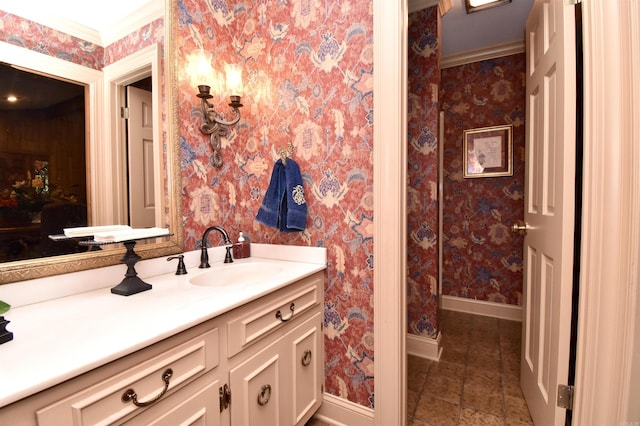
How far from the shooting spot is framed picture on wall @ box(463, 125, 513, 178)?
2.86 metres

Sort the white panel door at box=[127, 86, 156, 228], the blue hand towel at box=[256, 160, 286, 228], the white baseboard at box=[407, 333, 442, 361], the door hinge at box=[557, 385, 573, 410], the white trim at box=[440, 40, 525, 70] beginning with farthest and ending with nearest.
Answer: the white trim at box=[440, 40, 525, 70] → the white baseboard at box=[407, 333, 442, 361] → the blue hand towel at box=[256, 160, 286, 228] → the white panel door at box=[127, 86, 156, 228] → the door hinge at box=[557, 385, 573, 410]

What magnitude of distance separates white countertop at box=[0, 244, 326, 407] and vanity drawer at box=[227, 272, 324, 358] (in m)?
0.06

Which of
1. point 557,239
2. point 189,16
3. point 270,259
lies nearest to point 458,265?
point 557,239

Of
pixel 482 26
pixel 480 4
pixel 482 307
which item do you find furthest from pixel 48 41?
pixel 482 307

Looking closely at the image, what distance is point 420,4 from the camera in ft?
6.97

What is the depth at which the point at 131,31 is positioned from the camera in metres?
1.31

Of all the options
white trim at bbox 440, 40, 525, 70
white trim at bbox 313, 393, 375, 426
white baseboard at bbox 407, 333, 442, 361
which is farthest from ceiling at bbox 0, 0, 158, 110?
white trim at bbox 440, 40, 525, 70

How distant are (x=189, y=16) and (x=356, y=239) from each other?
1.43m

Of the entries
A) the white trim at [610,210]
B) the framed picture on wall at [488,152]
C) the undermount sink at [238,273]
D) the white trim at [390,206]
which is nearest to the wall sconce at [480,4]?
the framed picture on wall at [488,152]

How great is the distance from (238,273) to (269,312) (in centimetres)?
47

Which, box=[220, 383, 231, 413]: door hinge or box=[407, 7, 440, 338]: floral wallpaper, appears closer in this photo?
box=[220, 383, 231, 413]: door hinge

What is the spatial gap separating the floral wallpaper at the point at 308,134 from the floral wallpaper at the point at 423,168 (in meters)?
0.96

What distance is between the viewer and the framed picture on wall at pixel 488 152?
9.37 ft

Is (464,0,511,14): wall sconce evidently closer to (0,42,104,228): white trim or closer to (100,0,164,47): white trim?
(100,0,164,47): white trim
